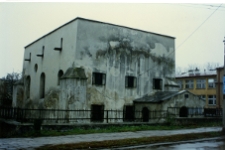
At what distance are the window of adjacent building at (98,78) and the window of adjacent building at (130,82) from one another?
8.74 feet

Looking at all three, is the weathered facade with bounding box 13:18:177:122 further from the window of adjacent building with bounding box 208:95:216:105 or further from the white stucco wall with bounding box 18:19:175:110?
the window of adjacent building with bounding box 208:95:216:105

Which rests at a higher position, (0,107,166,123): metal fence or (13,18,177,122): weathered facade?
(13,18,177,122): weathered facade

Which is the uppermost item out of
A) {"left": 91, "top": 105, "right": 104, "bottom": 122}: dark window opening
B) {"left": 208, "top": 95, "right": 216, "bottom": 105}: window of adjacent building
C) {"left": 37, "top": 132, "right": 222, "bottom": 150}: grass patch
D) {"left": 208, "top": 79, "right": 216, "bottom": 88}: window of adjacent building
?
{"left": 208, "top": 79, "right": 216, "bottom": 88}: window of adjacent building

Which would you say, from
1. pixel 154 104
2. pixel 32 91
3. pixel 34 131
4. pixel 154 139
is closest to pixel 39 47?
pixel 32 91

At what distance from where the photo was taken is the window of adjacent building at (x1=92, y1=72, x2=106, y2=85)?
71.2 feet

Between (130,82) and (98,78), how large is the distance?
369 cm

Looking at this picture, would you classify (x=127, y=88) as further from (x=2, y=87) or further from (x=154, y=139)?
(x=2, y=87)

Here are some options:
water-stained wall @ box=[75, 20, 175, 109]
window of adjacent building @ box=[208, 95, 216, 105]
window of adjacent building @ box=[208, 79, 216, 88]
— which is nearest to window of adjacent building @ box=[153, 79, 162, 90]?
water-stained wall @ box=[75, 20, 175, 109]

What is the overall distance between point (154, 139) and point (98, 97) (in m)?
10.7

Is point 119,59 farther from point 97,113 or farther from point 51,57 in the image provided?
point 51,57

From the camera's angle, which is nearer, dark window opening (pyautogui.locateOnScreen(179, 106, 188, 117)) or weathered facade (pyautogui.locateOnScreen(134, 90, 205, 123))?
weathered facade (pyautogui.locateOnScreen(134, 90, 205, 123))

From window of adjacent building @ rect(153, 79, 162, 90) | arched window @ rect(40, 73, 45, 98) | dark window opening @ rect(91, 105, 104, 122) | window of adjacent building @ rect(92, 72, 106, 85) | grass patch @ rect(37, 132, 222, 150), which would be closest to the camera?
grass patch @ rect(37, 132, 222, 150)

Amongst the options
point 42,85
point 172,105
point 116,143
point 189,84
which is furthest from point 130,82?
point 189,84

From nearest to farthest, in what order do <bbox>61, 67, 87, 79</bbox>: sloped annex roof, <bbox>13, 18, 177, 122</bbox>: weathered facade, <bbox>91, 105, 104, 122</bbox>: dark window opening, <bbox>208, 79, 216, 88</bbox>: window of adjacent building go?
<bbox>61, 67, 87, 79</bbox>: sloped annex roof → <bbox>13, 18, 177, 122</bbox>: weathered facade → <bbox>91, 105, 104, 122</bbox>: dark window opening → <bbox>208, 79, 216, 88</bbox>: window of adjacent building
